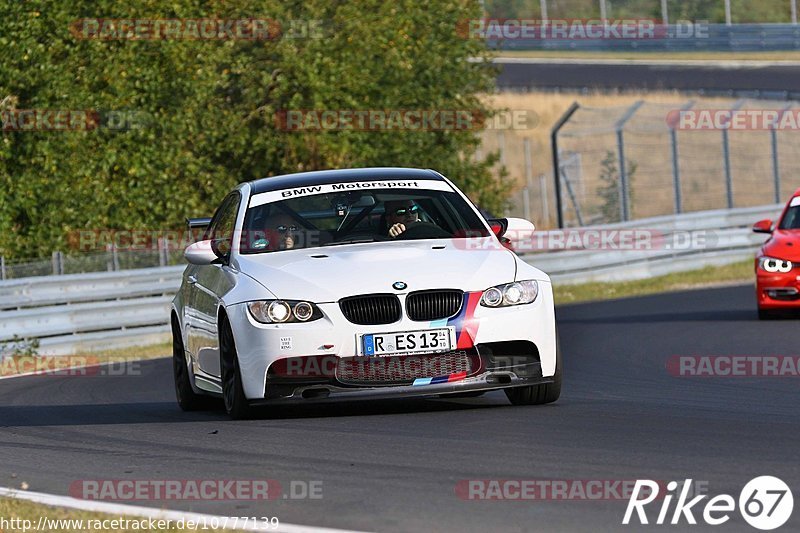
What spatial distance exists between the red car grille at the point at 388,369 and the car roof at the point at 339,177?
190 cm

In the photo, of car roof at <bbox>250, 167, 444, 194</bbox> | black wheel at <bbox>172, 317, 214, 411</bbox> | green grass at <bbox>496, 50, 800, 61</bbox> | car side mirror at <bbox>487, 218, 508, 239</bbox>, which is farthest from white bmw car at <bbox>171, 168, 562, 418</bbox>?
green grass at <bbox>496, 50, 800, 61</bbox>

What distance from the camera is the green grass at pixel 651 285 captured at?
26.5 m

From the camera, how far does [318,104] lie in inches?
1135

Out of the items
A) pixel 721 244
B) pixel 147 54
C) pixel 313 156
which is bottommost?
pixel 721 244

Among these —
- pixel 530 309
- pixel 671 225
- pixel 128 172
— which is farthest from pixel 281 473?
pixel 671 225

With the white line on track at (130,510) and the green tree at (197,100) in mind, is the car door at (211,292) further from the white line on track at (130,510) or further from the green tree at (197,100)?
the green tree at (197,100)

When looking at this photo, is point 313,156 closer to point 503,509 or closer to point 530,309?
point 530,309

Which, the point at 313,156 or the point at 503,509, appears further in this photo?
the point at 313,156

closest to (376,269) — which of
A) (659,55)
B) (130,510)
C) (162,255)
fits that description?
(130,510)

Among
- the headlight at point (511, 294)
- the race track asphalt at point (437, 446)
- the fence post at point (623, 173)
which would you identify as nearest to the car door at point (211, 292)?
the race track asphalt at point (437, 446)

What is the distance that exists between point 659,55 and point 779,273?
4199 centimetres

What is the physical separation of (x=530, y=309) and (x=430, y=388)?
77 centimetres

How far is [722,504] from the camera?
6387 millimetres

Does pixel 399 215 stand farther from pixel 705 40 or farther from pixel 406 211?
pixel 705 40
